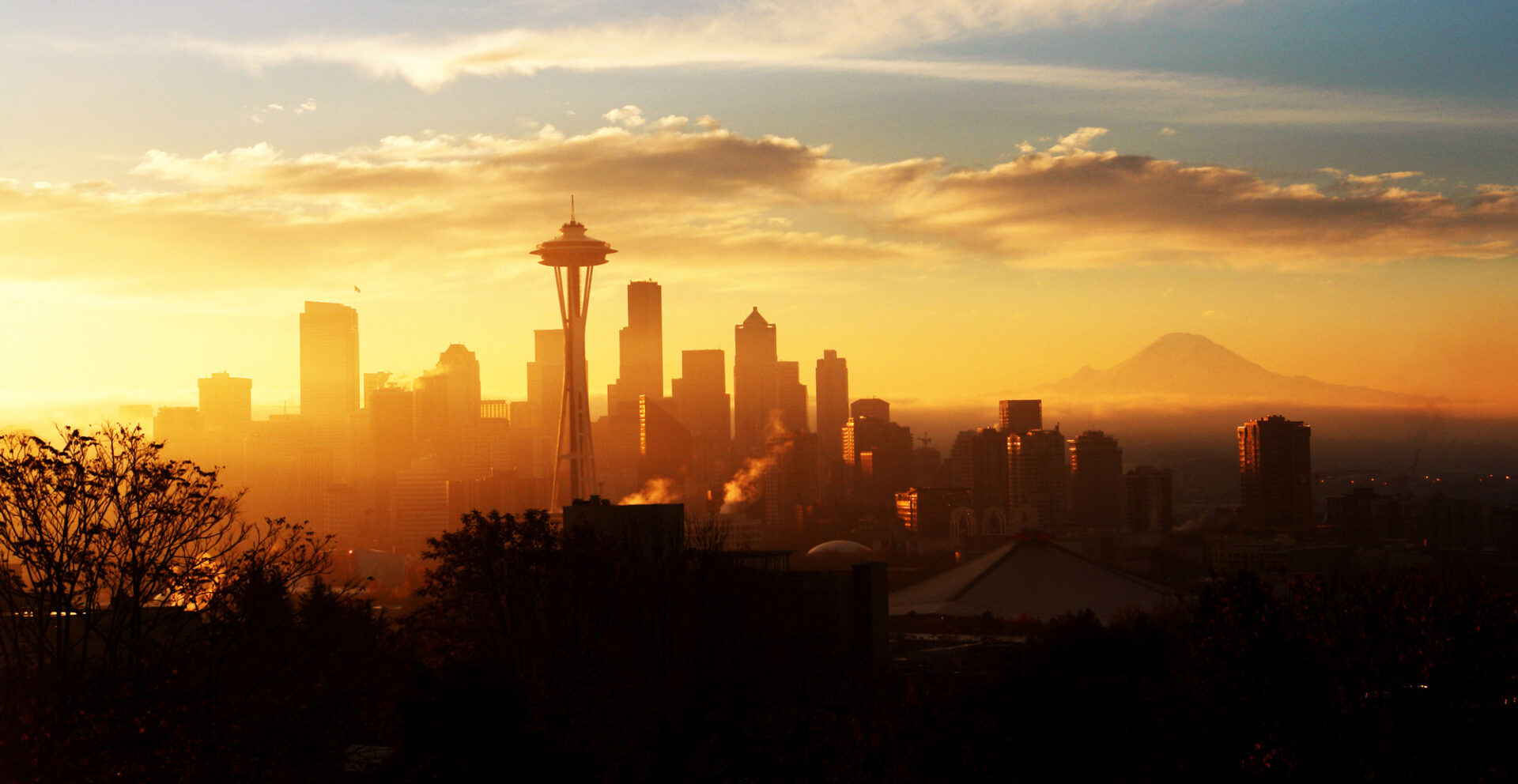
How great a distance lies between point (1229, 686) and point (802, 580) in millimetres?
31172

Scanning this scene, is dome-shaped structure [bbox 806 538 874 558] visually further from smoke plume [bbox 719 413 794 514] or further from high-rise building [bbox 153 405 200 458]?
high-rise building [bbox 153 405 200 458]

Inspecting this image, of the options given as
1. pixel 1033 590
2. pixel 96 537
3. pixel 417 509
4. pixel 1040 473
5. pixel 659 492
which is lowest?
pixel 1033 590

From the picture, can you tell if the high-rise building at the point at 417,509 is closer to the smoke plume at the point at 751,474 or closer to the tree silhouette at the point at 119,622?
the smoke plume at the point at 751,474

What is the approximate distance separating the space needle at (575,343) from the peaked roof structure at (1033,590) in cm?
3976

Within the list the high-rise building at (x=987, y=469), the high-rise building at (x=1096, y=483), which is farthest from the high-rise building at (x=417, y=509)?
the high-rise building at (x=1096, y=483)

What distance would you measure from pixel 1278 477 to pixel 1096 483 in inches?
1218

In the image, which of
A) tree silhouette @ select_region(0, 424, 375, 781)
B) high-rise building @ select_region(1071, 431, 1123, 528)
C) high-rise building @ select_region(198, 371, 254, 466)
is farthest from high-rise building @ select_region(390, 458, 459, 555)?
tree silhouette @ select_region(0, 424, 375, 781)

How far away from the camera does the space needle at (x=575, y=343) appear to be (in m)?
134

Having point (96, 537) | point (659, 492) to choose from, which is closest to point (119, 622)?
point (96, 537)

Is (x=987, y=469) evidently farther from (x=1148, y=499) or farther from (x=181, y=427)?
(x=181, y=427)

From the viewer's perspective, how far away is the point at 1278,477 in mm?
159125

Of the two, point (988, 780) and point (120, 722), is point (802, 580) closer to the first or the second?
point (988, 780)

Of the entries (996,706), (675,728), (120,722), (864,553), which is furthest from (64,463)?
(864,553)

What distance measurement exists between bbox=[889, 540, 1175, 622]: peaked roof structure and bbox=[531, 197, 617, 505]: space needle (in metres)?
39.8
